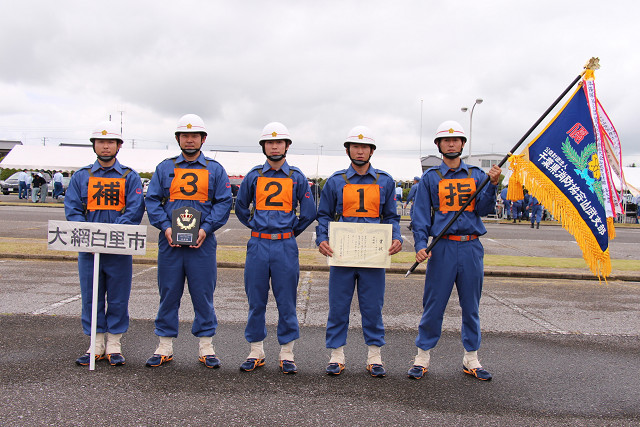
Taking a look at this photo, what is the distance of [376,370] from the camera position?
4504 mm

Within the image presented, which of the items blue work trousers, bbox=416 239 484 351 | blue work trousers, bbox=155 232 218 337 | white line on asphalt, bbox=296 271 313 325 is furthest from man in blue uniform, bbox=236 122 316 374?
white line on asphalt, bbox=296 271 313 325

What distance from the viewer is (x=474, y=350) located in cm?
459

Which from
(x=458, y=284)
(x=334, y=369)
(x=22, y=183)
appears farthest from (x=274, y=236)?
(x=22, y=183)

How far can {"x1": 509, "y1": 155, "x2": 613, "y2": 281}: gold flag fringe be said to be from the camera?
4691mm

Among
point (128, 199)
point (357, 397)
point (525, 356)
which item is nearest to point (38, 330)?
point (128, 199)

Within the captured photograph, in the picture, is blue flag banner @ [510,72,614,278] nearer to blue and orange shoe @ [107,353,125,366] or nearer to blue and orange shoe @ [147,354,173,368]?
blue and orange shoe @ [147,354,173,368]

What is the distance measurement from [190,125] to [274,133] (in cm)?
79

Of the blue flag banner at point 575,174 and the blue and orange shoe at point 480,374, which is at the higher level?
the blue flag banner at point 575,174

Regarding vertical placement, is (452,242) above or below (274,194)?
below

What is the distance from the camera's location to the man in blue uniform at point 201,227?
4699 mm

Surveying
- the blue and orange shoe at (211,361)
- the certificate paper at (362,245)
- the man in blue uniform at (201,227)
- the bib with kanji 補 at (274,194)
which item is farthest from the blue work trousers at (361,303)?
the man in blue uniform at (201,227)

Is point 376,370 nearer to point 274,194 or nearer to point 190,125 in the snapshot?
point 274,194

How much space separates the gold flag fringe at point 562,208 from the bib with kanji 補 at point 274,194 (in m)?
2.10

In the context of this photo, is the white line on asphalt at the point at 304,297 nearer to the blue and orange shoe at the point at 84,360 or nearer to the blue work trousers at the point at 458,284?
the blue work trousers at the point at 458,284
